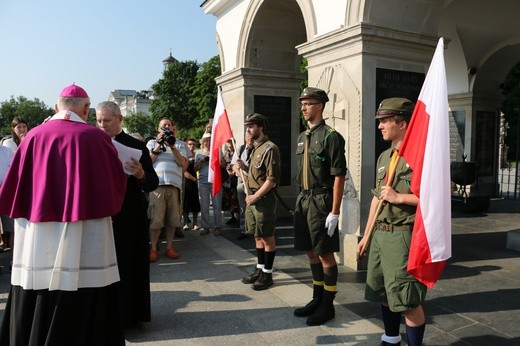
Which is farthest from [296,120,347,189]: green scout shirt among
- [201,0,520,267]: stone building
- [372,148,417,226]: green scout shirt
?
[201,0,520,267]: stone building

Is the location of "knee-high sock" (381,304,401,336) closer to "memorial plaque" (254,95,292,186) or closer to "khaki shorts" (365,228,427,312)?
"khaki shorts" (365,228,427,312)

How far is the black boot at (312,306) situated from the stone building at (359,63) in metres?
1.64

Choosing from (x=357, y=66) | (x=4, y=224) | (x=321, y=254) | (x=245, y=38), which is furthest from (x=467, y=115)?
(x=4, y=224)

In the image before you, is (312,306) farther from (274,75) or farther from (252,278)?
(274,75)

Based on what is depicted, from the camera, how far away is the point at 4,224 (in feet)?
20.2

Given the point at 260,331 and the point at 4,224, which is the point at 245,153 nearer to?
the point at 260,331

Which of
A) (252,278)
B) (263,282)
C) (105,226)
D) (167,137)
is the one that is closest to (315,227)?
(263,282)

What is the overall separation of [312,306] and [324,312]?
166 millimetres

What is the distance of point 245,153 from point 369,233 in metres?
3.38

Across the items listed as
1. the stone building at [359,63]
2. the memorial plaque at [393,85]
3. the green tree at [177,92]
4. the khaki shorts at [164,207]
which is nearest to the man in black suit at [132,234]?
the khaki shorts at [164,207]

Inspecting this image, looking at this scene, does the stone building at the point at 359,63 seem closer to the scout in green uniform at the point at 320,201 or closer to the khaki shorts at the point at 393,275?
the scout in green uniform at the point at 320,201

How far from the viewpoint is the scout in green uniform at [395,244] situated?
275 cm

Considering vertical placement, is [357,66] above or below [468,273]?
above

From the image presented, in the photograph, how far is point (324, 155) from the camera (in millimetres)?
3801
